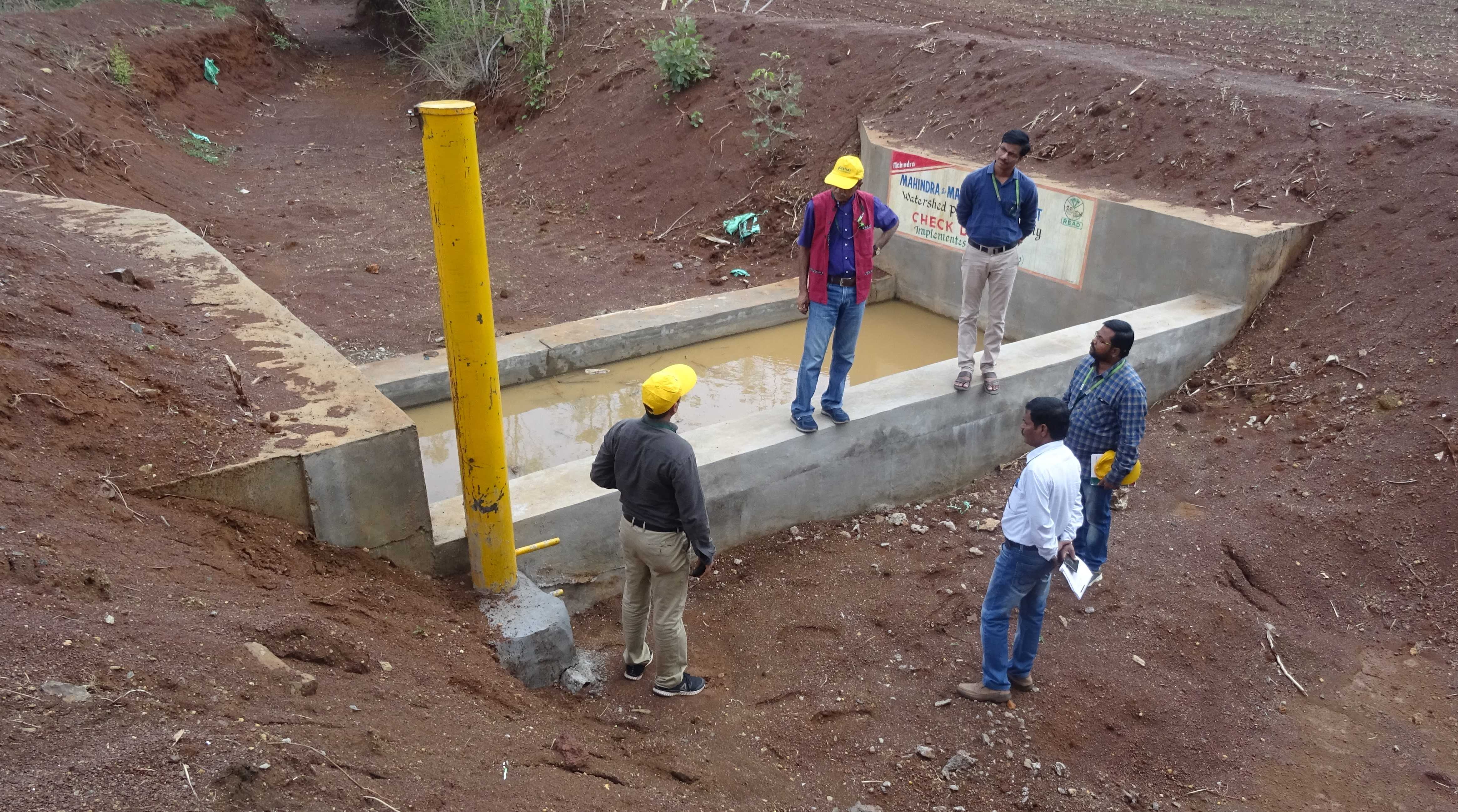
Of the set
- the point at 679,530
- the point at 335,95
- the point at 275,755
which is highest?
the point at 275,755

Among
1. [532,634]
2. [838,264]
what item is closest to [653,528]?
[532,634]

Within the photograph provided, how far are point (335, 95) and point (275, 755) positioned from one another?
21.8m

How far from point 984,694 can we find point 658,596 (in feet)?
5.51

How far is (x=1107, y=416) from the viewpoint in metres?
5.22

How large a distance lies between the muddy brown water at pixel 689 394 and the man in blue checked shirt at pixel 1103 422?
160 centimetres

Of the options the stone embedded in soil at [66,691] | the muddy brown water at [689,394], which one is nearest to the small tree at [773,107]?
the muddy brown water at [689,394]

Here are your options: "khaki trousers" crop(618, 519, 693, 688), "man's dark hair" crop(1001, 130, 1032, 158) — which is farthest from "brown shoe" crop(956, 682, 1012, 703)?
"man's dark hair" crop(1001, 130, 1032, 158)

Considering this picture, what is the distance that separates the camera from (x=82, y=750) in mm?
2658

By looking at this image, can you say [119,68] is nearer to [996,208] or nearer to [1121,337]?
[996,208]

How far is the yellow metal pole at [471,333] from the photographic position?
4.00 meters

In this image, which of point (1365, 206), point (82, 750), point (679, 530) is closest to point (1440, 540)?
point (1365, 206)

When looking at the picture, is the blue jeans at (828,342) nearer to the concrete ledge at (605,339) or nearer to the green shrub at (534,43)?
the concrete ledge at (605,339)

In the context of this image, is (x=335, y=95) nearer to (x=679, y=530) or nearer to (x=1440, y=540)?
(x=679, y=530)

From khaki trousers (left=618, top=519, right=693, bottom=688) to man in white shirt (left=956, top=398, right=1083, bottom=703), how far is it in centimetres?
148
